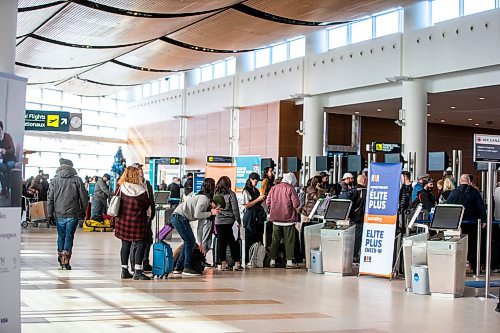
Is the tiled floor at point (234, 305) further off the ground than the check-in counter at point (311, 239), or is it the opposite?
the check-in counter at point (311, 239)

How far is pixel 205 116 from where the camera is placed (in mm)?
30875

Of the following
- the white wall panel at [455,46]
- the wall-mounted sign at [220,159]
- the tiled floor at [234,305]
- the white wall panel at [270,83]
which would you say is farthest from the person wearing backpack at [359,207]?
the wall-mounted sign at [220,159]

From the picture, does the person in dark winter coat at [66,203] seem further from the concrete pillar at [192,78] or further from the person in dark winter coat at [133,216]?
the concrete pillar at [192,78]

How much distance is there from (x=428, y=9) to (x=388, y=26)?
1.64 m

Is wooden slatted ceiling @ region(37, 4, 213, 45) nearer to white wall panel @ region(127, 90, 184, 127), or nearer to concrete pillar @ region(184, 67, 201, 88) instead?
concrete pillar @ region(184, 67, 201, 88)

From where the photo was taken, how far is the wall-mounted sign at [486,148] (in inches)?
342

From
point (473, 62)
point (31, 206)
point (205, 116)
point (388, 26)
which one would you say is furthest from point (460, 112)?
point (31, 206)

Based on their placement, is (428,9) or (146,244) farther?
(428,9)

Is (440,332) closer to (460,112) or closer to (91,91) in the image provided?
(460,112)

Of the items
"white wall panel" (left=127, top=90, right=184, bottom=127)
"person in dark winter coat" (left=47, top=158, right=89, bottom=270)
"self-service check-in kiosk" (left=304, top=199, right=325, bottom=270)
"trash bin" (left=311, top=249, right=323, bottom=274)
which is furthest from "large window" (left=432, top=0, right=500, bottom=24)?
"white wall panel" (left=127, top=90, right=184, bottom=127)

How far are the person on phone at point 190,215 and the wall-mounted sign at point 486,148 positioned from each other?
3.58 meters

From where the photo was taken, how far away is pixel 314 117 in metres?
24.0

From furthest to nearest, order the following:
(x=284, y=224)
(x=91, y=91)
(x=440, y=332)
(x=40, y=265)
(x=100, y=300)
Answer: (x=91, y=91), (x=284, y=224), (x=40, y=265), (x=100, y=300), (x=440, y=332)

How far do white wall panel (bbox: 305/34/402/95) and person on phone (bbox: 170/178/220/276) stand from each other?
1153 centimetres
